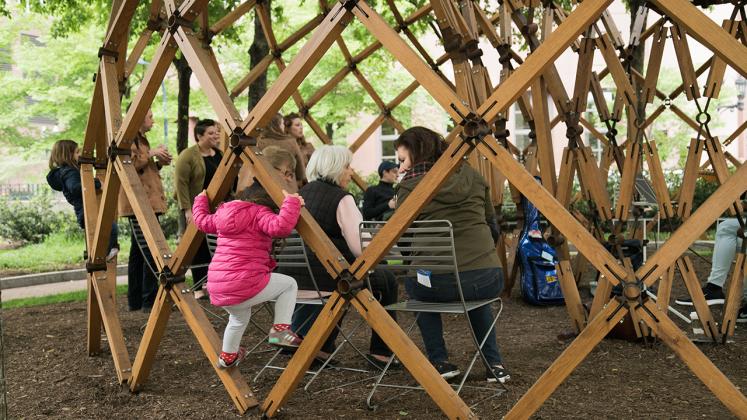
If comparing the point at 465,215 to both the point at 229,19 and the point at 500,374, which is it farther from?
the point at 229,19

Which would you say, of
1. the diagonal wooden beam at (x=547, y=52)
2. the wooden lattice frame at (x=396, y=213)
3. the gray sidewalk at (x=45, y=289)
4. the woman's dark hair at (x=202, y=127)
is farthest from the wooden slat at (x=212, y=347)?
the gray sidewalk at (x=45, y=289)

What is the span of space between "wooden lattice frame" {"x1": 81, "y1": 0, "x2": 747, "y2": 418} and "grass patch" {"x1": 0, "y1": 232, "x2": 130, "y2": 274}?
9474 millimetres

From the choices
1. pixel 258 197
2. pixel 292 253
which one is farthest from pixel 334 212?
pixel 258 197

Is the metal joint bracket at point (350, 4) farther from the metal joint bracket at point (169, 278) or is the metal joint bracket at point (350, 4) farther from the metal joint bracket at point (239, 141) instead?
the metal joint bracket at point (169, 278)

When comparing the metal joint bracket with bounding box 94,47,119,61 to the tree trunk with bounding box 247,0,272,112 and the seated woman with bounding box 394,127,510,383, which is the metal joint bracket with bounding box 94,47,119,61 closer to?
the seated woman with bounding box 394,127,510,383

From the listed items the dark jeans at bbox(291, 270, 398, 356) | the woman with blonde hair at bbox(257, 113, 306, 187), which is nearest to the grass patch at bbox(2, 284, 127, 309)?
the woman with blonde hair at bbox(257, 113, 306, 187)

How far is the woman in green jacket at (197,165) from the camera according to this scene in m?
7.32

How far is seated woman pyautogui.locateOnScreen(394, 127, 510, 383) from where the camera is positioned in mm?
4355

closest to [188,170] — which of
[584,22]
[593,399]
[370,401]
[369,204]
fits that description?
[369,204]

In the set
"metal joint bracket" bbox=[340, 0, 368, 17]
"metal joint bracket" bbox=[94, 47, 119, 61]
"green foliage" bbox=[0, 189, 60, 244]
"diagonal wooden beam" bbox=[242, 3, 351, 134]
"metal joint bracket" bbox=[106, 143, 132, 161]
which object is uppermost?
"metal joint bracket" bbox=[340, 0, 368, 17]

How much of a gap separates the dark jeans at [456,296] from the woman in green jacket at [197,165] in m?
3.22

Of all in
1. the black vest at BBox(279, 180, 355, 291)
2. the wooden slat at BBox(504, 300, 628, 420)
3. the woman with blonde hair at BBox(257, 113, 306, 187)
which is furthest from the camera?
the woman with blonde hair at BBox(257, 113, 306, 187)

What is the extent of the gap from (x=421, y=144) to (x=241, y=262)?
1180 millimetres

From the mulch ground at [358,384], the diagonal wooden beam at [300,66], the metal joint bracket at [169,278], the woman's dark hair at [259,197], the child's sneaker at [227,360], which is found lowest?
the mulch ground at [358,384]
